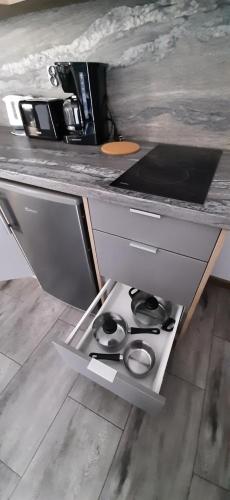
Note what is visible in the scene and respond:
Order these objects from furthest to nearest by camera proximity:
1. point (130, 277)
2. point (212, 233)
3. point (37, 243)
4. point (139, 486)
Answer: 1. point (37, 243)
2. point (130, 277)
3. point (139, 486)
4. point (212, 233)

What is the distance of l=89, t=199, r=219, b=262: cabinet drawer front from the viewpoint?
2.17ft

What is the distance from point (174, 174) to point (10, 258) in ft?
3.57

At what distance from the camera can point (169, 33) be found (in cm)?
87

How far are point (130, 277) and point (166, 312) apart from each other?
0.25 m

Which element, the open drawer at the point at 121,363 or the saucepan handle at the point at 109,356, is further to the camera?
the saucepan handle at the point at 109,356

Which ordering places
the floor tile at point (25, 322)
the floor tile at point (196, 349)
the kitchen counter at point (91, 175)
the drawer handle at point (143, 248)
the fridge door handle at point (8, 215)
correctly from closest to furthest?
1. the kitchen counter at point (91, 175)
2. the drawer handle at point (143, 248)
3. the fridge door handle at point (8, 215)
4. the floor tile at point (196, 349)
5. the floor tile at point (25, 322)

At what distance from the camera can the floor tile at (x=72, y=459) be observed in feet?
2.76

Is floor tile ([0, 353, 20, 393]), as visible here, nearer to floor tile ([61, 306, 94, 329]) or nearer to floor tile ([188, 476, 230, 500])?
floor tile ([61, 306, 94, 329])

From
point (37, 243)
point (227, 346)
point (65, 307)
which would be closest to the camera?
point (37, 243)

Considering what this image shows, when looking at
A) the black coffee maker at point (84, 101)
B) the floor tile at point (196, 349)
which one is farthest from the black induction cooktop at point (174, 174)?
the floor tile at point (196, 349)

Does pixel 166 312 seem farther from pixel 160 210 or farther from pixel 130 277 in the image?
pixel 160 210

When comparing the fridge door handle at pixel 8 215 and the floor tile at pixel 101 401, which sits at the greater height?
the fridge door handle at pixel 8 215

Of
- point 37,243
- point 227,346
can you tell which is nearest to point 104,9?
point 37,243

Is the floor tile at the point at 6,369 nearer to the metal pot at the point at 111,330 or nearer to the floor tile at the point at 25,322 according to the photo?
the floor tile at the point at 25,322
